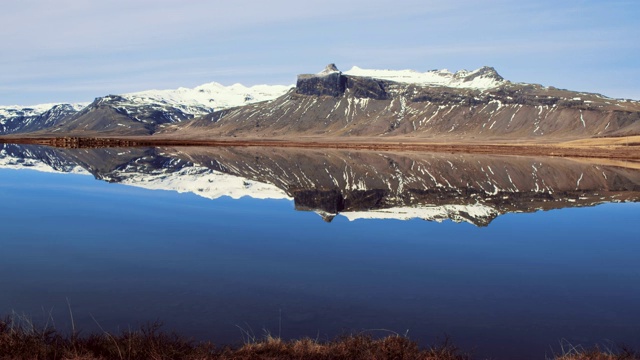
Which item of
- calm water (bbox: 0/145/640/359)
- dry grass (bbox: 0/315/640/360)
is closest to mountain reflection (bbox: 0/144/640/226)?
calm water (bbox: 0/145/640/359)

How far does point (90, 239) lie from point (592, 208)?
31.8m

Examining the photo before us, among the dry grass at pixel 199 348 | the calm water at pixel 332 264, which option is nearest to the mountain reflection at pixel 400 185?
the calm water at pixel 332 264

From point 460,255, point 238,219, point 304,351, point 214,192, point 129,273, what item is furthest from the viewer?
point 214,192

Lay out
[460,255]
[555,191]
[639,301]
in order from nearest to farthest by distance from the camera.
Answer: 1. [639,301]
2. [460,255]
3. [555,191]

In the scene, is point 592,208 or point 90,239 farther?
point 592,208

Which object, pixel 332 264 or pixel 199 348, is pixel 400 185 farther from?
pixel 199 348

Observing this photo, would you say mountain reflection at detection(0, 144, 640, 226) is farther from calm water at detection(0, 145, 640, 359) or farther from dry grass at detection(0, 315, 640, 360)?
dry grass at detection(0, 315, 640, 360)

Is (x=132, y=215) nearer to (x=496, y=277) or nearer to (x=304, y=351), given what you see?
(x=496, y=277)

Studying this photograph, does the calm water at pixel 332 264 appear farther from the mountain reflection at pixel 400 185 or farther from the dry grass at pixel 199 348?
the dry grass at pixel 199 348

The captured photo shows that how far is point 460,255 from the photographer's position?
2527cm

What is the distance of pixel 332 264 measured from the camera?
22734 mm

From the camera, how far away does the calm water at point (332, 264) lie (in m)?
15.9

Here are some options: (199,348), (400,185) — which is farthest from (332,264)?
(400,185)

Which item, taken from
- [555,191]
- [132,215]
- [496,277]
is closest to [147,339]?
[496,277]
